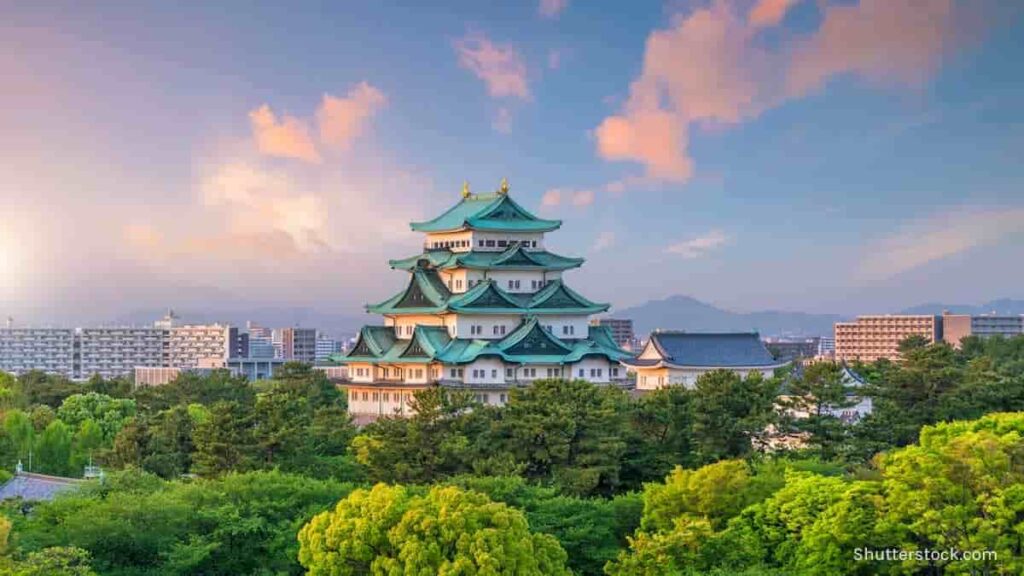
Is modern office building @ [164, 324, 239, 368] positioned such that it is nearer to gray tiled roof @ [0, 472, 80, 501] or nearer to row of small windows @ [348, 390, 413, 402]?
row of small windows @ [348, 390, 413, 402]

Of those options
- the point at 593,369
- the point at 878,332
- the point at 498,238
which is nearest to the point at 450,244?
the point at 498,238

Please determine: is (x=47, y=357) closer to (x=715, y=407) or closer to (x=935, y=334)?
(x=935, y=334)

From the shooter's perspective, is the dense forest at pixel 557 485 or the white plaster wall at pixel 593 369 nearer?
the dense forest at pixel 557 485

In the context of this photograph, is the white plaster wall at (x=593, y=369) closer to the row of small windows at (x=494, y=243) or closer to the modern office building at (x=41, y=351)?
the row of small windows at (x=494, y=243)

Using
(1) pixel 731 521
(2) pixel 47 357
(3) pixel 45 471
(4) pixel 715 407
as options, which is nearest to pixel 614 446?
(4) pixel 715 407

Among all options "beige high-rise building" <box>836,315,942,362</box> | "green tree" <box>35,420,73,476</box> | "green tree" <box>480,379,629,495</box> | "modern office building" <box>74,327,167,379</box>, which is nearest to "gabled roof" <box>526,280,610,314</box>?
"green tree" <box>480,379,629,495</box>

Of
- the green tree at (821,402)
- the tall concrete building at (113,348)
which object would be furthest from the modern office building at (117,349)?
the green tree at (821,402)
